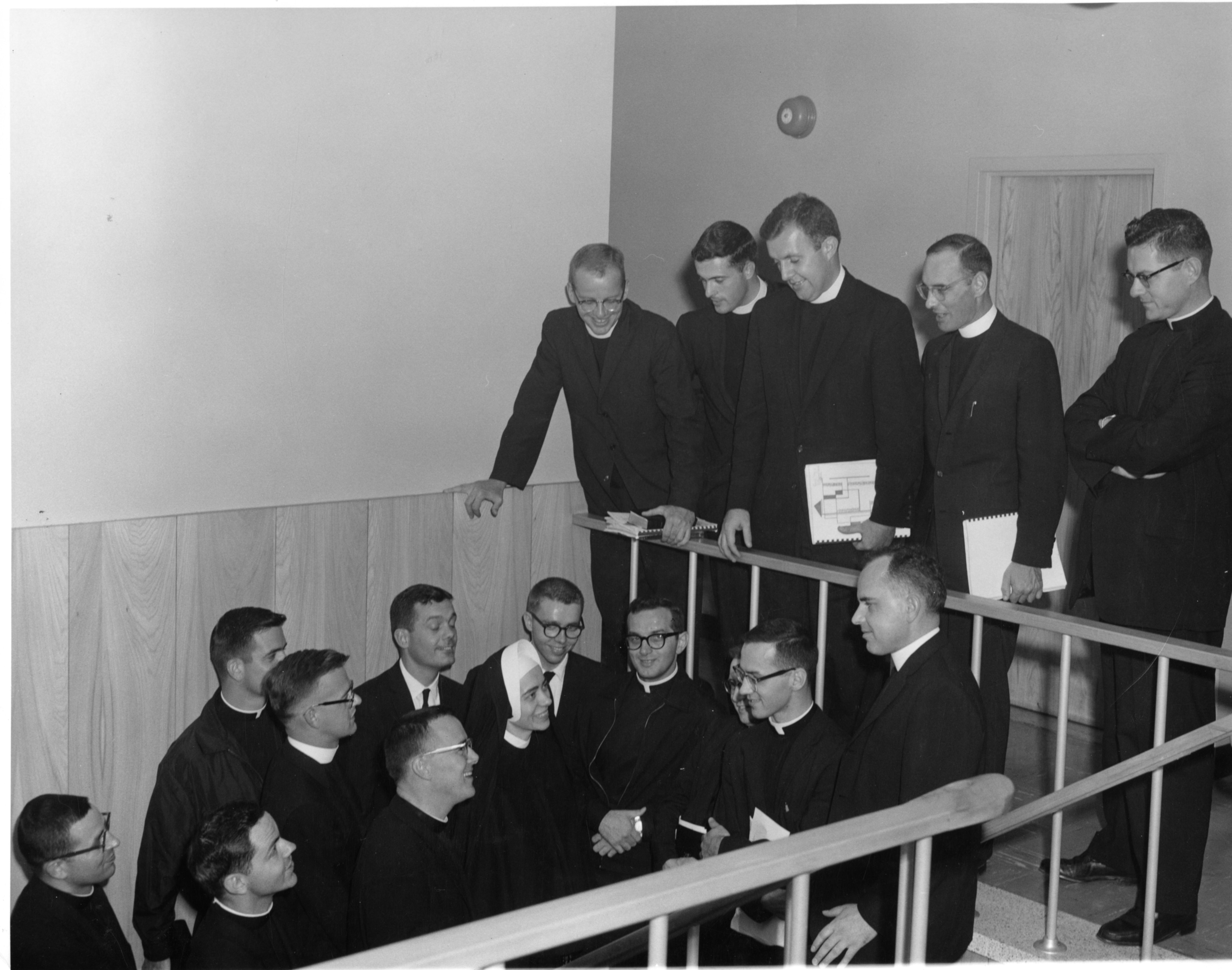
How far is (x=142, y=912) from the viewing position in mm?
4422

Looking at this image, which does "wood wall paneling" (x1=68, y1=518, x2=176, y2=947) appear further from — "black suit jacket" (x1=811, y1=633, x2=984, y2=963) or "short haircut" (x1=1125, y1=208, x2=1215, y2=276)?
"short haircut" (x1=1125, y1=208, x2=1215, y2=276)

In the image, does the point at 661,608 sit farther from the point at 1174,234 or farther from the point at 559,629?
the point at 1174,234

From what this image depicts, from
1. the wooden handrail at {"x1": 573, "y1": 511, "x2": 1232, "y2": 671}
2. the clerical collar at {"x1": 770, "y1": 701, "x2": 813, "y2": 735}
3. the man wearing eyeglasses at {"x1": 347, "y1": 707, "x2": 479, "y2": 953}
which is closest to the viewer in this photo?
the wooden handrail at {"x1": 573, "y1": 511, "x2": 1232, "y2": 671}

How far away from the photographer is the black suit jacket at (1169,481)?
357cm

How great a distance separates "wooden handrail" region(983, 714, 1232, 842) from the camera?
2.90 meters

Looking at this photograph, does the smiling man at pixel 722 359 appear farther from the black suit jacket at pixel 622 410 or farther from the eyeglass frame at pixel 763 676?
the eyeglass frame at pixel 763 676

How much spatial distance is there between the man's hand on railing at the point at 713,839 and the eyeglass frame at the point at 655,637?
0.74 m

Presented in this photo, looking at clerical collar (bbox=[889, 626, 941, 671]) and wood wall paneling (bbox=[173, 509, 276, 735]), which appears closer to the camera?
clerical collar (bbox=[889, 626, 941, 671])

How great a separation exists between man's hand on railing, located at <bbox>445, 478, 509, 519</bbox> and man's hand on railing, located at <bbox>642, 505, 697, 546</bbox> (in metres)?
0.88

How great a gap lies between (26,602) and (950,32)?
398 cm

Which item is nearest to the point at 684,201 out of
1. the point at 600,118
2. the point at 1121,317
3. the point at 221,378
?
the point at 600,118

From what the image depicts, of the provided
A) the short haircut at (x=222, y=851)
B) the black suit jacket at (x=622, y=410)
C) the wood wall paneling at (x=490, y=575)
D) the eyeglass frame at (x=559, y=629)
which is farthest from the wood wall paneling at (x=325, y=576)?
the short haircut at (x=222, y=851)

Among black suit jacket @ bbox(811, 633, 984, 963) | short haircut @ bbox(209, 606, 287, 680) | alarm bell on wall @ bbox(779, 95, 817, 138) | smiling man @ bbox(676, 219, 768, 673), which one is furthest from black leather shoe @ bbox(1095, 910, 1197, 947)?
alarm bell on wall @ bbox(779, 95, 817, 138)

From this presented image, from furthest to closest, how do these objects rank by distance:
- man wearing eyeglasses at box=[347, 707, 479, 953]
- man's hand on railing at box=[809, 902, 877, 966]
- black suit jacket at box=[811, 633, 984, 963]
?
man wearing eyeglasses at box=[347, 707, 479, 953], black suit jacket at box=[811, 633, 984, 963], man's hand on railing at box=[809, 902, 877, 966]
